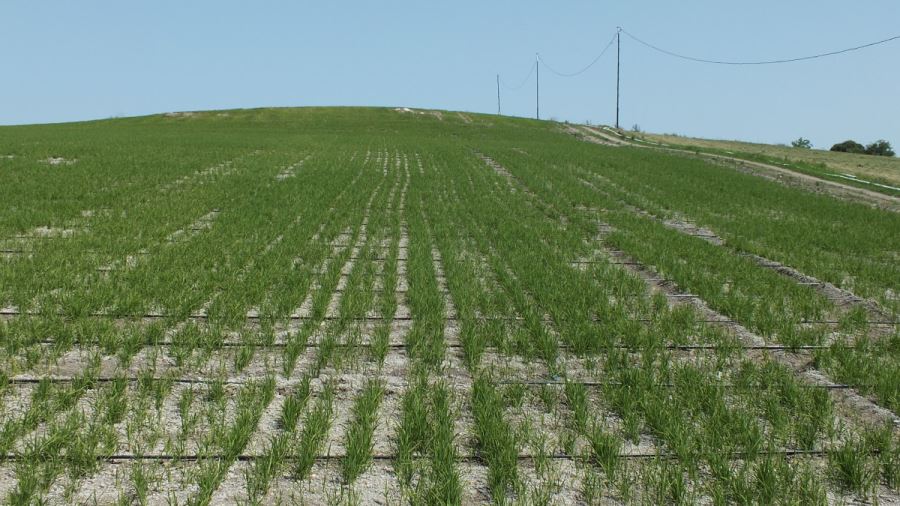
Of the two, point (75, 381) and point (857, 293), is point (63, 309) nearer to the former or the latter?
point (75, 381)

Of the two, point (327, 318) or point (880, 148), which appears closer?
point (327, 318)

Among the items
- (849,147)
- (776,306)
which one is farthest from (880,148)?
(776,306)

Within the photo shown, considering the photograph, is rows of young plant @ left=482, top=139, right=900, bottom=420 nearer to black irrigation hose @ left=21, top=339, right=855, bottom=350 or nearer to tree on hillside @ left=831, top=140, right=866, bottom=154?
black irrigation hose @ left=21, top=339, right=855, bottom=350

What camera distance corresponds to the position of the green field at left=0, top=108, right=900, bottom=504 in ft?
13.0

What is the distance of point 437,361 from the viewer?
6129 mm

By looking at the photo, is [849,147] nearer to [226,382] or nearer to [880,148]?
[880,148]

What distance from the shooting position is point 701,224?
17.2 meters

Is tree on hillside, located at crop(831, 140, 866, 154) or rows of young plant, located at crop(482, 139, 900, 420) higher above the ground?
tree on hillside, located at crop(831, 140, 866, 154)

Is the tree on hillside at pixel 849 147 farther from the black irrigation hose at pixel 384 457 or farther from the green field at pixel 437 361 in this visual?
the black irrigation hose at pixel 384 457

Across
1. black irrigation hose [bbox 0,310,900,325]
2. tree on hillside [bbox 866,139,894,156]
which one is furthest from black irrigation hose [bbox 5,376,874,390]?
tree on hillside [bbox 866,139,894,156]

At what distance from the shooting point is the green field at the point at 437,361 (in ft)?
13.0

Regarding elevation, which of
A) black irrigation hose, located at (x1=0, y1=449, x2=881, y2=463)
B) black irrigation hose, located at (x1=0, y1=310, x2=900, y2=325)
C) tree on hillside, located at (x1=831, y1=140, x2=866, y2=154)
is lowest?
black irrigation hose, located at (x1=0, y1=449, x2=881, y2=463)

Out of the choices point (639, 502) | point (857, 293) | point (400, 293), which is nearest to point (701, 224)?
point (857, 293)

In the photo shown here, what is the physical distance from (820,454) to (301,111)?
8323cm
